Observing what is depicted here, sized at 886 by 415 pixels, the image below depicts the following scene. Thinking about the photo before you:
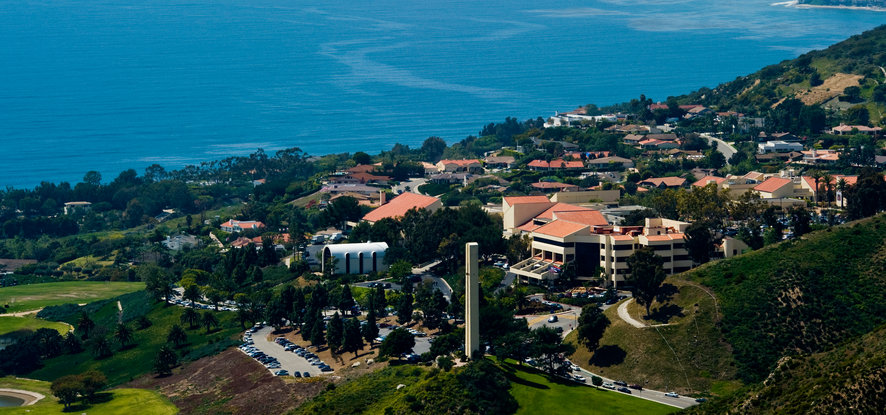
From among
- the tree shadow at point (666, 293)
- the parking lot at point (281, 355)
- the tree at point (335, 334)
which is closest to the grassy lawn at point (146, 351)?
the parking lot at point (281, 355)

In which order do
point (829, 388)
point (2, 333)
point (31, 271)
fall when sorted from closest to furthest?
point (829, 388), point (2, 333), point (31, 271)

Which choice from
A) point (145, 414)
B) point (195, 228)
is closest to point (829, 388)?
point (145, 414)

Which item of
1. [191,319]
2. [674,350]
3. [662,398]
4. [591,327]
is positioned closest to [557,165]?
[191,319]

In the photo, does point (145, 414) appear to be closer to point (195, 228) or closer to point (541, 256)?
point (541, 256)

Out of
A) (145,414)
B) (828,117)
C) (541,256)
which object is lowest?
(145,414)

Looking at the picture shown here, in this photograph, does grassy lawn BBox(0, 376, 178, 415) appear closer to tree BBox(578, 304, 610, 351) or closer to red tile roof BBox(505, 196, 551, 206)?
tree BBox(578, 304, 610, 351)

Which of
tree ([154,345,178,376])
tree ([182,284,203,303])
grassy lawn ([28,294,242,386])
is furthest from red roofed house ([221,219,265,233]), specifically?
tree ([154,345,178,376])

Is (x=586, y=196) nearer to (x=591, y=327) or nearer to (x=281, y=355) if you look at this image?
(x=591, y=327)

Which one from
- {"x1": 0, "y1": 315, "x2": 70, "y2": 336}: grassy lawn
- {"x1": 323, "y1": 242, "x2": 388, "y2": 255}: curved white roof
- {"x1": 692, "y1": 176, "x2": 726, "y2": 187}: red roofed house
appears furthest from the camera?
{"x1": 692, "y1": 176, "x2": 726, "y2": 187}: red roofed house
